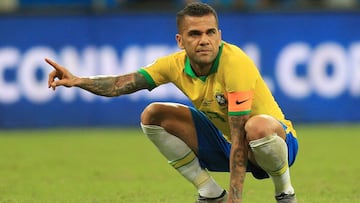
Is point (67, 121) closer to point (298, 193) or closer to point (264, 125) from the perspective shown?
point (298, 193)

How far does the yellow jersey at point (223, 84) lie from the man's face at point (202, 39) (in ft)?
0.27

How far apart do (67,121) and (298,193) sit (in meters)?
7.07

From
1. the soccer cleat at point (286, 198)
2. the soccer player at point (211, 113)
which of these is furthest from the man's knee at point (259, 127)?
the soccer cleat at point (286, 198)

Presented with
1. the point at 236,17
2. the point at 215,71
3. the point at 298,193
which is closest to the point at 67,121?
the point at 236,17

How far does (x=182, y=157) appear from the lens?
7.18m

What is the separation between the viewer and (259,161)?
259 inches

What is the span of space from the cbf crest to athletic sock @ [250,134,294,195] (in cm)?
42

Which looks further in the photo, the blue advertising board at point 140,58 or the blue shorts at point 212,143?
the blue advertising board at point 140,58

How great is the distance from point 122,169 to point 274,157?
4021 millimetres

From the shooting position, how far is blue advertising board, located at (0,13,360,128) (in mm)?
14406

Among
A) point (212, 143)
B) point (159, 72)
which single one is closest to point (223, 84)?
point (159, 72)

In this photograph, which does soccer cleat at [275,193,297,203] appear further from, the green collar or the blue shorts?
the green collar

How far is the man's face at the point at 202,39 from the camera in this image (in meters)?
6.54

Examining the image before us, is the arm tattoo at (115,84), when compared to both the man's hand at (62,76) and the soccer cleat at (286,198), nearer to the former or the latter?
the man's hand at (62,76)
